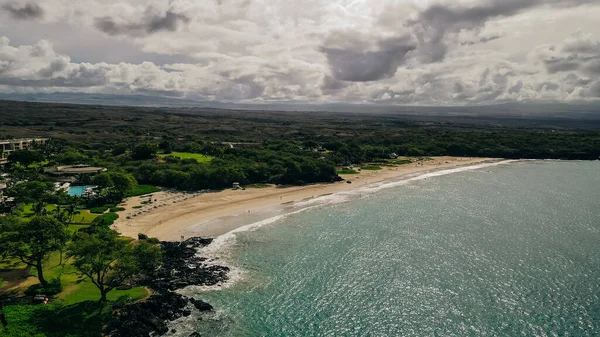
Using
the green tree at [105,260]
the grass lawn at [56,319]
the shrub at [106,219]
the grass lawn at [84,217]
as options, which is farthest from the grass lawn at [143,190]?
the grass lawn at [56,319]

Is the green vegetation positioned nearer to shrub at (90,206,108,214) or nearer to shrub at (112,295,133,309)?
shrub at (90,206,108,214)

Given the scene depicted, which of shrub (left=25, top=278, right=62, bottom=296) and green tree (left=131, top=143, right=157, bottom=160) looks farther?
green tree (left=131, top=143, right=157, bottom=160)

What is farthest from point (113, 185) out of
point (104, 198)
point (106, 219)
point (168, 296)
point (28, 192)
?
point (168, 296)

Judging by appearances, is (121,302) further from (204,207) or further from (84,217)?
(204,207)

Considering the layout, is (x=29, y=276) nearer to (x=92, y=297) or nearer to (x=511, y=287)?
(x=92, y=297)

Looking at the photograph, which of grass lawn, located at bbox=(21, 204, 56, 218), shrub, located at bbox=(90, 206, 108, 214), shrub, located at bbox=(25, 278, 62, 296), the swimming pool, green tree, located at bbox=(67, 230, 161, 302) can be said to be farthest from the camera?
the swimming pool

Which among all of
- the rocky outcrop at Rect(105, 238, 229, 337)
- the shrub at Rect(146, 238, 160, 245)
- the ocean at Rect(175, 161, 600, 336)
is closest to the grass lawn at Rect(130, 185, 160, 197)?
the shrub at Rect(146, 238, 160, 245)

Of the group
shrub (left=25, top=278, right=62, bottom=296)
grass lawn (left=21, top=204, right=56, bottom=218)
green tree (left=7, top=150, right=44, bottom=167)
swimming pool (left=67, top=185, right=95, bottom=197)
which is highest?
green tree (left=7, top=150, right=44, bottom=167)
